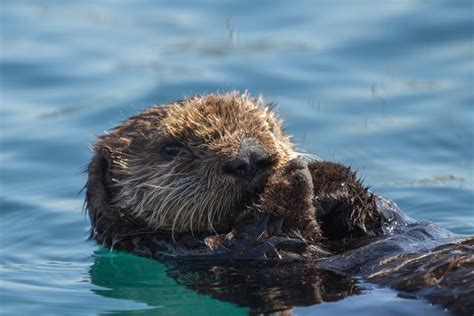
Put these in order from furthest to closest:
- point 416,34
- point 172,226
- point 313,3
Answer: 1. point 313,3
2. point 416,34
3. point 172,226

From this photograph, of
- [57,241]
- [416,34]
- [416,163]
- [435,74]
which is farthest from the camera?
[416,34]

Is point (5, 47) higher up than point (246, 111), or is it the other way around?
point (5, 47)

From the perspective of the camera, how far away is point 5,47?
11.6 metres

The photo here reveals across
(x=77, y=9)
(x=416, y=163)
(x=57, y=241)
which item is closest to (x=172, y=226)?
(x=57, y=241)

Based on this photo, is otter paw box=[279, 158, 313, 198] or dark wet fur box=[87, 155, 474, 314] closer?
dark wet fur box=[87, 155, 474, 314]

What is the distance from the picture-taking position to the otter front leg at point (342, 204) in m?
6.21

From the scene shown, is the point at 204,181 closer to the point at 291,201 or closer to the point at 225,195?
the point at 225,195

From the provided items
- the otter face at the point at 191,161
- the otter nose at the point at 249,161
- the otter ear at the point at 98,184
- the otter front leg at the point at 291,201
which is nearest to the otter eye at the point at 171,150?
the otter face at the point at 191,161

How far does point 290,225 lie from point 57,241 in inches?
95.0

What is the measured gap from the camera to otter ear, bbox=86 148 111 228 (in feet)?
21.8

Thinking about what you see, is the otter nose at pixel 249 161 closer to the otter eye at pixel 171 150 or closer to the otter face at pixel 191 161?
the otter face at pixel 191 161

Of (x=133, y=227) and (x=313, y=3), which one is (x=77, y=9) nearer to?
(x=313, y=3)

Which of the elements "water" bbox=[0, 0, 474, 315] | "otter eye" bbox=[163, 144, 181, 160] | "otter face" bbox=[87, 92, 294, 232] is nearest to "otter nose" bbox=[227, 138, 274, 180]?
"otter face" bbox=[87, 92, 294, 232]

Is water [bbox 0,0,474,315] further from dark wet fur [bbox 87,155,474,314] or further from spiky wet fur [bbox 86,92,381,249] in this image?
A: spiky wet fur [bbox 86,92,381,249]
